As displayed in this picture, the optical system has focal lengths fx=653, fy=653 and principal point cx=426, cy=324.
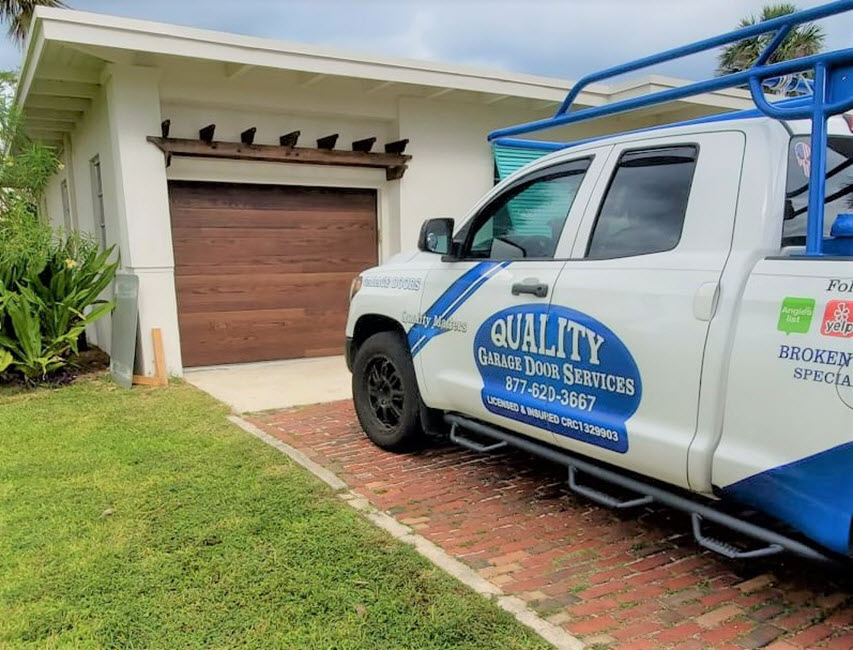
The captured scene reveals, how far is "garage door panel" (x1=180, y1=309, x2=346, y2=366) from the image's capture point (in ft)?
27.1

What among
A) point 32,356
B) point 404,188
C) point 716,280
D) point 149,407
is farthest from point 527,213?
point 32,356

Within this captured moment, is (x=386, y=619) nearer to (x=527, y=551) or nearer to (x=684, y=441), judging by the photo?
(x=527, y=551)

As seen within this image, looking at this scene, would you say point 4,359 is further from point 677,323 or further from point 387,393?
point 677,323

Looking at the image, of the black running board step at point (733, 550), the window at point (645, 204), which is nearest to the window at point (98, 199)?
the window at point (645, 204)

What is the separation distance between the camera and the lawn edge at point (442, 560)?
2646 mm

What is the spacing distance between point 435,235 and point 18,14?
2143 cm

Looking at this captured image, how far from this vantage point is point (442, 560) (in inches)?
128

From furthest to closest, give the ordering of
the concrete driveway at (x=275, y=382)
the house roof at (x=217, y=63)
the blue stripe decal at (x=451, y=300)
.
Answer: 1. the concrete driveway at (x=275, y=382)
2. the house roof at (x=217, y=63)
3. the blue stripe decal at (x=451, y=300)

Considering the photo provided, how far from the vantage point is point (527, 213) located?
12.8 feet

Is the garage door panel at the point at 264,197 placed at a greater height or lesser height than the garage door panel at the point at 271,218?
greater

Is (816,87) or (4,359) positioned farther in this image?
(4,359)

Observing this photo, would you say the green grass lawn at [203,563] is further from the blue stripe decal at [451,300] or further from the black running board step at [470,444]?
the blue stripe decal at [451,300]

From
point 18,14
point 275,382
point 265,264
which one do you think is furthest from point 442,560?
point 18,14

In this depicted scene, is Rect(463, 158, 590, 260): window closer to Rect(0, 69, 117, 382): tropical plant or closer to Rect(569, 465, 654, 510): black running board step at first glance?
Rect(569, 465, 654, 510): black running board step
